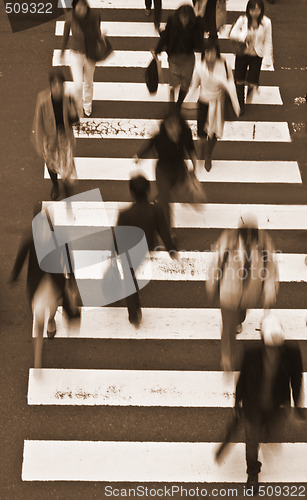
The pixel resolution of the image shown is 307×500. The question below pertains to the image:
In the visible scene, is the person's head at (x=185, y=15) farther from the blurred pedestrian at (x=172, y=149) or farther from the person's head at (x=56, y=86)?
the person's head at (x=56, y=86)

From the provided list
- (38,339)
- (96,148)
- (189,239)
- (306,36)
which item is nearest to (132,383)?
(38,339)

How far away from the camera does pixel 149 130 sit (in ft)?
38.9

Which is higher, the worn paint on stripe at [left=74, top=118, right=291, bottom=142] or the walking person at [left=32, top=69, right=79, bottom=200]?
the walking person at [left=32, top=69, right=79, bottom=200]

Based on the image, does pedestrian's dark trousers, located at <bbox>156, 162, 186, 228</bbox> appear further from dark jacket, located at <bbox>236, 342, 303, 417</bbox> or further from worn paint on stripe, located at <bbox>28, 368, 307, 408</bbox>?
dark jacket, located at <bbox>236, 342, 303, 417</bbox>

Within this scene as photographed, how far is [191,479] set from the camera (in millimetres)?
7945

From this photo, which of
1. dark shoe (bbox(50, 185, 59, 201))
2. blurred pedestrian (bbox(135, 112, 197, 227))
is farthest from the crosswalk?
blurred pedestrian (bbox(135, 112, 197, 227))

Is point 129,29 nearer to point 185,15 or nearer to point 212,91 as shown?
point 185,15

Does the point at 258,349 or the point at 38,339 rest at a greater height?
the point at 258,349

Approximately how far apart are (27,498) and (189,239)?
161 inches

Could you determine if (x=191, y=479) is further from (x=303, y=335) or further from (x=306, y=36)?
(x=306, y=36)

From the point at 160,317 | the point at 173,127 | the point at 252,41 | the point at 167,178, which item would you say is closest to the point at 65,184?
the point at 167,178

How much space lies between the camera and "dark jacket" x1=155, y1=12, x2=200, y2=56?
34.2 feet

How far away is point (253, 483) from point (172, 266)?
10.3ft

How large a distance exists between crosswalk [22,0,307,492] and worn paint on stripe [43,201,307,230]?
16mm
